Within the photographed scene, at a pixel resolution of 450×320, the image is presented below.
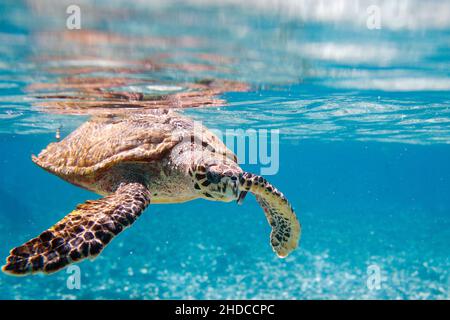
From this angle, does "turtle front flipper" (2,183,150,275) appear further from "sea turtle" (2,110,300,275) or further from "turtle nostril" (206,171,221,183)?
"turtle nostril" (206,171,221,183)

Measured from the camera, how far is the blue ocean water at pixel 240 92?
6301mm

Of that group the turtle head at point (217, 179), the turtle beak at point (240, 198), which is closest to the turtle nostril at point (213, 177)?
the turtle head at point (217, 179)

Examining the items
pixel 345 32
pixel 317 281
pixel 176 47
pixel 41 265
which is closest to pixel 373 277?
pixel 317 281

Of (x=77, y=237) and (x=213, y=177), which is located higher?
(x=213, y=177)

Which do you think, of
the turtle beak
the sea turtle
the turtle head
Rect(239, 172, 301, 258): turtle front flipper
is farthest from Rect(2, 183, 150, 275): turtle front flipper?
Rect(239, 172, 301, 258): turtle front flipper

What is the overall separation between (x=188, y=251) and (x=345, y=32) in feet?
45.6

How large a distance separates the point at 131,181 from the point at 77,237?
2480 mm

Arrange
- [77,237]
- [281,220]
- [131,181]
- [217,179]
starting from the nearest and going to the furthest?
[77,237], [217,179], [131,181], [281,220]

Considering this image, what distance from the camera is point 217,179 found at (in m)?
5.42

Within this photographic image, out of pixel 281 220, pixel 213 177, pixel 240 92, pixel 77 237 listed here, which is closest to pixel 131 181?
pixel 213 177

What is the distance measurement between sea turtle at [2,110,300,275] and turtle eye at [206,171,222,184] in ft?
0.05

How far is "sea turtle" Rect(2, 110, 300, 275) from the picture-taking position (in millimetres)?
4215

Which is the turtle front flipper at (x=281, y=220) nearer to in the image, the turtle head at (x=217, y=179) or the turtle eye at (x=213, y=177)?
the turtle head at (x=217, y=179)

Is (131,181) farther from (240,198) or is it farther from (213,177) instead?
(240,198)
